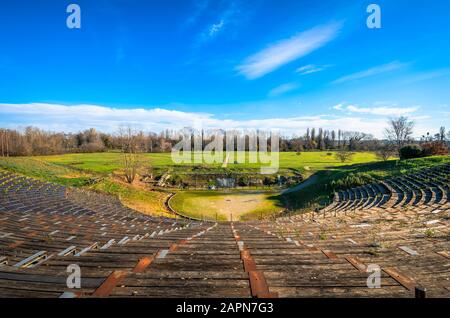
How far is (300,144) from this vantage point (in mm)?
105250

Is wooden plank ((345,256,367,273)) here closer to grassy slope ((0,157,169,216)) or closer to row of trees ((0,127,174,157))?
grassy slope ((0,157,169,216))

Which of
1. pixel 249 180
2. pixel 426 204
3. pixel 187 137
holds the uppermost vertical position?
pixel 187 137

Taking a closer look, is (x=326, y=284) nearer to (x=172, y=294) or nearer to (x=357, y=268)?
(x=357, y=268)

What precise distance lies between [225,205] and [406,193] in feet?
62.0

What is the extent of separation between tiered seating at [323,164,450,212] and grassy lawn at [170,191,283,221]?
28.1ft

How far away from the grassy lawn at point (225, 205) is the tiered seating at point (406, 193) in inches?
338

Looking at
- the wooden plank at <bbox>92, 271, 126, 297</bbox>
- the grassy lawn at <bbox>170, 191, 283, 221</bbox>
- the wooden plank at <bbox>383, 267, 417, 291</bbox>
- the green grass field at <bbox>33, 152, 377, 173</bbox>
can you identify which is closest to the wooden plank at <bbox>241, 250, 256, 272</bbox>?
the wooden plank at <bbox>92, 271, 126, 297</bbox>

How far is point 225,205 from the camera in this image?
29.4 meters

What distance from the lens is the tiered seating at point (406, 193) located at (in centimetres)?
1299

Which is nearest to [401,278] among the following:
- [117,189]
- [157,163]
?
[117,189]

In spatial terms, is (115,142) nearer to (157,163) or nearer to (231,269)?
(157,163)

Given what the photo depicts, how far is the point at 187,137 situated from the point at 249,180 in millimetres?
72128

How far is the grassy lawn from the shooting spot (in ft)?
82.3

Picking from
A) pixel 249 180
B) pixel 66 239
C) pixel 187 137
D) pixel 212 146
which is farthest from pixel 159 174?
pixel 187 137
